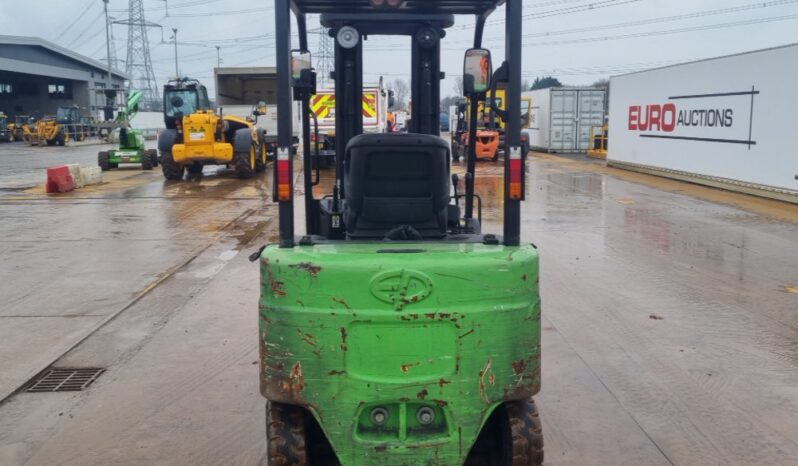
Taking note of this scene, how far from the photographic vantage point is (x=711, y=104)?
19922mm

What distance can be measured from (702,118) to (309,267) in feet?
62.9

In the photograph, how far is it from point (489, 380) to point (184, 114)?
22138 millimetres

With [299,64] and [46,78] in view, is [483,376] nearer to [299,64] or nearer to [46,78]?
[299,64]

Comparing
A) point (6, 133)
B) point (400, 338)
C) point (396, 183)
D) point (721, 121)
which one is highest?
point (721, 121)

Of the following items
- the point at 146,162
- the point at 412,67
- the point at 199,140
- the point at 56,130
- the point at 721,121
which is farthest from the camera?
the point at 56,130

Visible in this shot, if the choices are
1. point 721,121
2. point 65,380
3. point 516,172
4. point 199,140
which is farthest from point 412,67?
point 199,140

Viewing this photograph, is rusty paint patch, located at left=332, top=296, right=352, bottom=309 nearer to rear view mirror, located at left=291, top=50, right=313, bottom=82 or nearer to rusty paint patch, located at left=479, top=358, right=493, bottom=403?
rusty paint patch, located at left=479, top=358, right=493, bottom=403

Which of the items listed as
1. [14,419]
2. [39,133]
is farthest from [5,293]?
[39,133]

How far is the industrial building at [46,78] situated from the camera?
57812mm

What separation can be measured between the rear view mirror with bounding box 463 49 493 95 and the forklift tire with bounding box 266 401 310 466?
203 centimetres

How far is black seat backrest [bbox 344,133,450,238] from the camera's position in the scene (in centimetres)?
A: 436

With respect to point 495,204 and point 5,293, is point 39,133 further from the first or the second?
point 5,293

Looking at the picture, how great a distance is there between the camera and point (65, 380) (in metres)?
5.92

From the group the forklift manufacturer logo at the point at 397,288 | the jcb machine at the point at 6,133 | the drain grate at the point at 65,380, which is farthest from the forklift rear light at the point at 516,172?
the jcb machine at the point at 6,133
